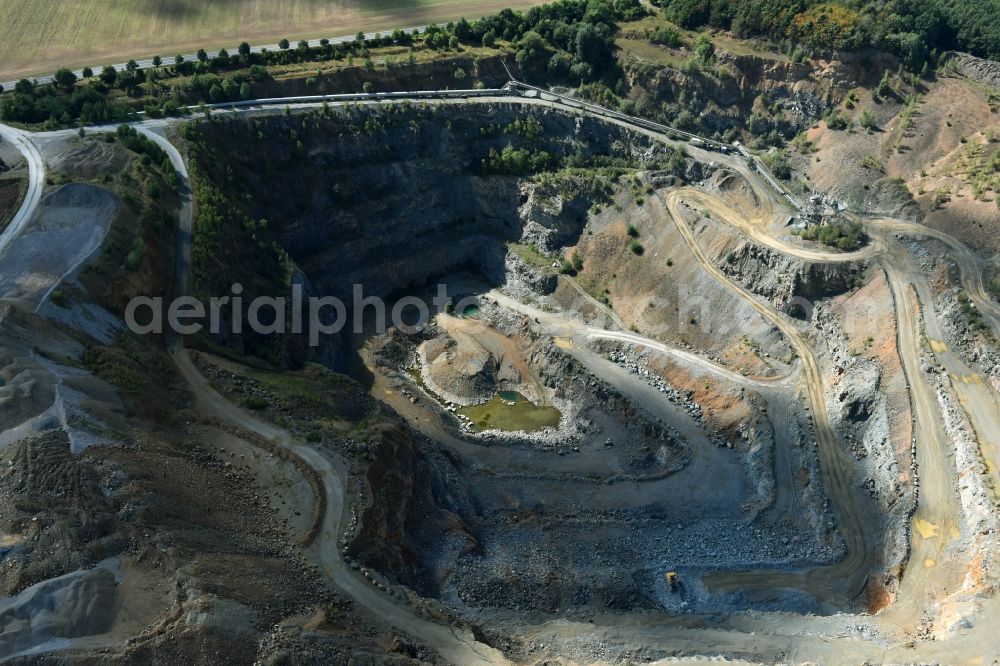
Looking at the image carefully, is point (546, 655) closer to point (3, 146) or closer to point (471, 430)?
point (471, 430)

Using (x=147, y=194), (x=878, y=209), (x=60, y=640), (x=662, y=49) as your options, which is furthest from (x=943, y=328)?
(x=147, y=194)

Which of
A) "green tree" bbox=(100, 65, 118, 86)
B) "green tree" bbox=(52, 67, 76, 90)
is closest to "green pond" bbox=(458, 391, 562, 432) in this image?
"green tree" bbox=(100, 65, 118, 86)

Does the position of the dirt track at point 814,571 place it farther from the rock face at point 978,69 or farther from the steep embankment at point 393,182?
the rock face at point 978,69

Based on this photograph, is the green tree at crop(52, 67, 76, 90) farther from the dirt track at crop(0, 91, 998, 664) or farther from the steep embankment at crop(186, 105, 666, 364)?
the dirt track at crop(0, 91, 998, 664)

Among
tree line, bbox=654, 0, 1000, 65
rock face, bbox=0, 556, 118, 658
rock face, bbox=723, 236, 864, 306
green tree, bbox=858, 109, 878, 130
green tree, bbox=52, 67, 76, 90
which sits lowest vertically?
rock face, bbox=0, 556, 118, 658

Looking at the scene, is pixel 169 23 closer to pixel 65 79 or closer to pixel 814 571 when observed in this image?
pixel 65 79

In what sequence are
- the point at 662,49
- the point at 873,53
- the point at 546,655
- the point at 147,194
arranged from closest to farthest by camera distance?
the point at 546,655 → the point at 147,194 → the point at 873,53 → the point at 662,49
